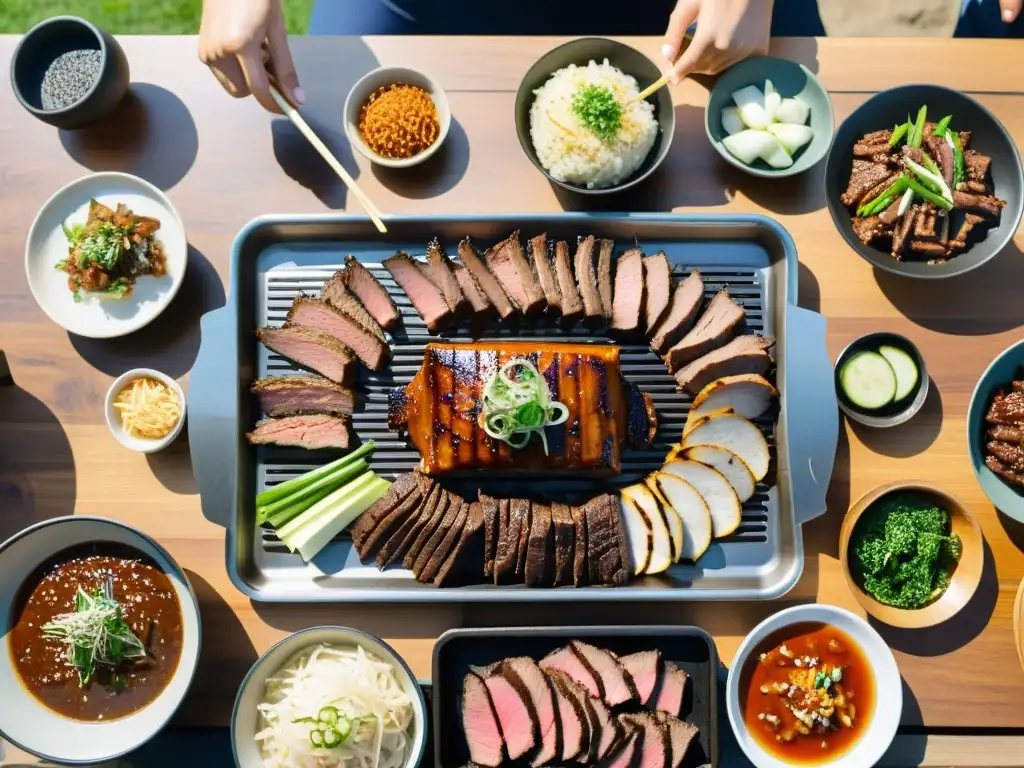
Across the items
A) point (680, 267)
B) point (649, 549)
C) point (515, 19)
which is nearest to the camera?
point (649, 549)

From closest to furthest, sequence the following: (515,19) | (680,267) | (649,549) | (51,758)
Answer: (51,758) → (649,549) → (680,267) → (515,19)

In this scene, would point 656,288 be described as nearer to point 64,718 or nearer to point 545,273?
point 545,273

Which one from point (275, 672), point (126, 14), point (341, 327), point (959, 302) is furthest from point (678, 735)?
point (126, 14)

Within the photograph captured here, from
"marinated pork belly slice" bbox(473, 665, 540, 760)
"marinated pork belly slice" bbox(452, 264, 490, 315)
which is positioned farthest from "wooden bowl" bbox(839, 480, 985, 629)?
"marinated pork belly slice" bbox(452, 264, 490, 315)

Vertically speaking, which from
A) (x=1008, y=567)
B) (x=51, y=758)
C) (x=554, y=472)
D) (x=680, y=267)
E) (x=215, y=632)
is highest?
(x=680, y=267)

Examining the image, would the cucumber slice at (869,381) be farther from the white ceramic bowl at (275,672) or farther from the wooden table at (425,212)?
the white ceramic bowl at (275,672)

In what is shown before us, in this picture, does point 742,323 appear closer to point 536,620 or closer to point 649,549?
point 649,549

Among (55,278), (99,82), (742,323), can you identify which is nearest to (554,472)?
(742,323)

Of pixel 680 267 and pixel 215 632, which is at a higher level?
pixel 680 267
